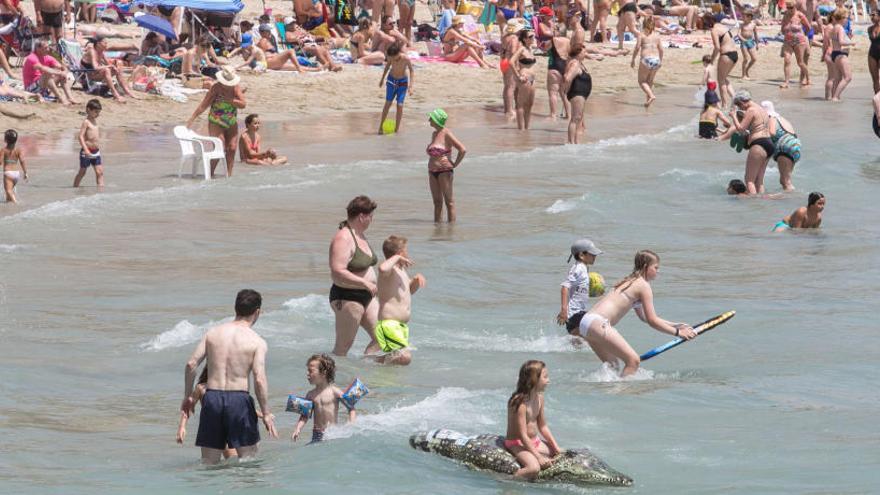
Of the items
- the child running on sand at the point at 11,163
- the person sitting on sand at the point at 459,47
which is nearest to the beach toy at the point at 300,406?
the child running on sand at the point at 11,163

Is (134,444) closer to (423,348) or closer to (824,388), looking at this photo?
(423,348)

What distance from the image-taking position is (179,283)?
1305 cm

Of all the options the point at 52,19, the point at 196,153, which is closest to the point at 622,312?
the point at 196,153

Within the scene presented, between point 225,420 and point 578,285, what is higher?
point 225,420

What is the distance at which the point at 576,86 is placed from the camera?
21469 mm

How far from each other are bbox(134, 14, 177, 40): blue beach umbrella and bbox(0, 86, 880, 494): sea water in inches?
157

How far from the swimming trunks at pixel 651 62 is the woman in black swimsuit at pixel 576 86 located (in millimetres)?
5370

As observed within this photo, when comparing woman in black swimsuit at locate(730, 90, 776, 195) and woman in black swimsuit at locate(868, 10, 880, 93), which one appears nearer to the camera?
woman in black swimsuit at locate(730, 90, 776, 195)

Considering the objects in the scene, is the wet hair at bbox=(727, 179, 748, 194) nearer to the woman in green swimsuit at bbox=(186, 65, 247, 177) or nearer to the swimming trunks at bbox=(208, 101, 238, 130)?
the woman in green swimsuit at bbox=(186, 65, 247, 177)

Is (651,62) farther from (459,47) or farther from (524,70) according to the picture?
(524,70)

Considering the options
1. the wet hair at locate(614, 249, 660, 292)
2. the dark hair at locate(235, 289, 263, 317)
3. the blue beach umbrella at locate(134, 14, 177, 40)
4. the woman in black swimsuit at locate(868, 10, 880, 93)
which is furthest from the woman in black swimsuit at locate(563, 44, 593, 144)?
the dark hair at locate(235, 289, 263, 317)

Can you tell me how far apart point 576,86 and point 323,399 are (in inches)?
543

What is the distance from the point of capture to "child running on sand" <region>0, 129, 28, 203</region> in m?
16.1

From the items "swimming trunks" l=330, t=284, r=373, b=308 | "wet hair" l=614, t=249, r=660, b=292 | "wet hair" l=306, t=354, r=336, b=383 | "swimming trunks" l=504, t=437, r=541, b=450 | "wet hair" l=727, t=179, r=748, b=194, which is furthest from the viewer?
"wet hair" l=727, t=179, r=748, b=194
